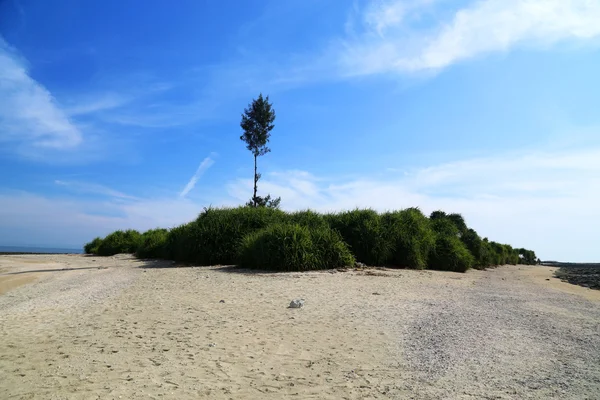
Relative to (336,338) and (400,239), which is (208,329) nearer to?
(336,338)

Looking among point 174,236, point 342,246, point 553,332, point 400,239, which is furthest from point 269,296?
point 174,236

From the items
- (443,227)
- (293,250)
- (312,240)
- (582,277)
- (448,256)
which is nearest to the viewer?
(293,250)

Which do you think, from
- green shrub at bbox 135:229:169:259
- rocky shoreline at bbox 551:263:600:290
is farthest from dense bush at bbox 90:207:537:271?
rocky shoreline at bbox 551:263:600:290

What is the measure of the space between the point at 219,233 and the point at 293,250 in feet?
14.0

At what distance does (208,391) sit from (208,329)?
200cm

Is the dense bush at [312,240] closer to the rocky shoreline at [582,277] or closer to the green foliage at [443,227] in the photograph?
the green foliage at [443,227]

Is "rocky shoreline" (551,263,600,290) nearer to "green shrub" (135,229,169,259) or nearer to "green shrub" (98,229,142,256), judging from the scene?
"green shrub" (135,229,169,259)

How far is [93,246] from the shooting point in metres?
29.6

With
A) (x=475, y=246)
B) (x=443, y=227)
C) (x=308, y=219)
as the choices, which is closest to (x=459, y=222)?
(x=475, y=246)

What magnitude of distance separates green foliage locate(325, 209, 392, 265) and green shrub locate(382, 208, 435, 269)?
395 mm

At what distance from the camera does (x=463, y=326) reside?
573cm

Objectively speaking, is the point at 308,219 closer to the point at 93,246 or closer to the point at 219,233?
the point at 219,233

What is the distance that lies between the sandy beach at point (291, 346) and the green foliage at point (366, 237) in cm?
652

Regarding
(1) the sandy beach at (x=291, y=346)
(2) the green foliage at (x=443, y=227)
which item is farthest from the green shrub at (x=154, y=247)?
(2) the green foliage at (x=443, y=227)
